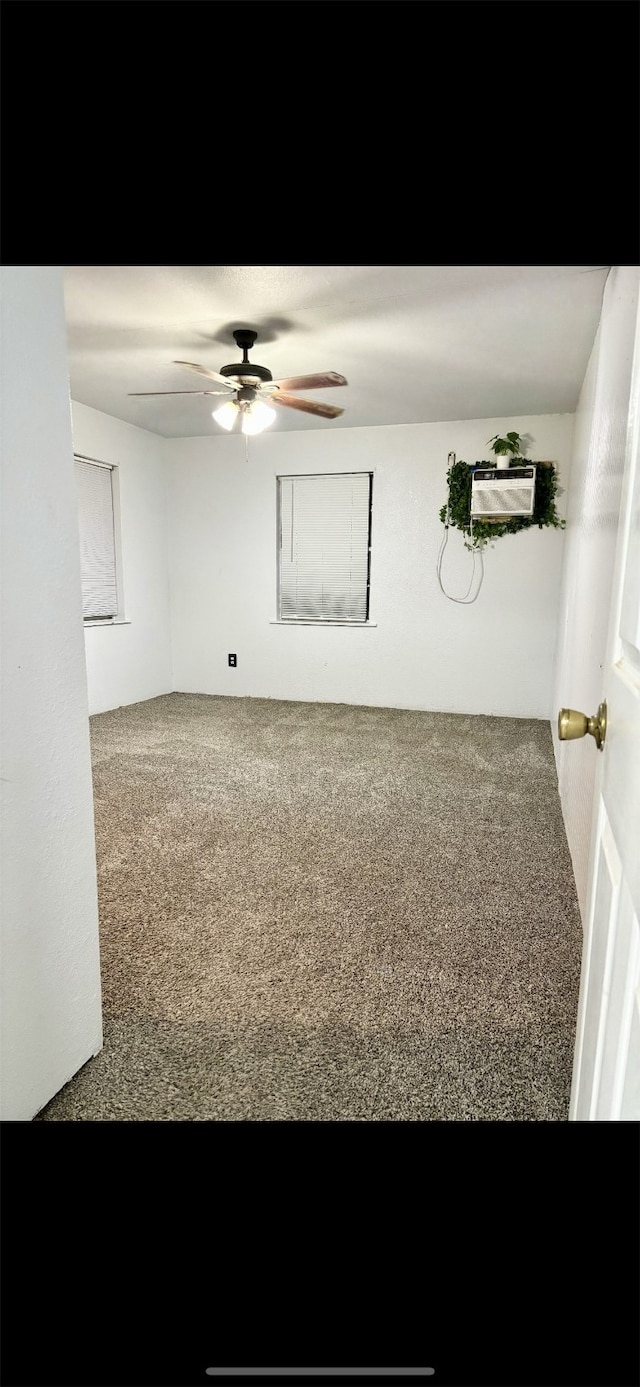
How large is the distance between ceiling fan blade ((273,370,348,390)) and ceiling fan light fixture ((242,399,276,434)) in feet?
0.67

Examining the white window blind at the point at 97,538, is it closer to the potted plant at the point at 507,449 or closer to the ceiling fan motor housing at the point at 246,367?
the ceiling fan motor housing at the point at 246,367

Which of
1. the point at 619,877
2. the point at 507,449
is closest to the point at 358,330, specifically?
the point at 507,449

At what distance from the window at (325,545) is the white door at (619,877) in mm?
4227

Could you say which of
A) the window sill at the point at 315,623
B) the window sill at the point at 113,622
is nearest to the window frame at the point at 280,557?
the window sill at the point at 315,623

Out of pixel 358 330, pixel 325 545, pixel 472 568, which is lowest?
pixel 472 568

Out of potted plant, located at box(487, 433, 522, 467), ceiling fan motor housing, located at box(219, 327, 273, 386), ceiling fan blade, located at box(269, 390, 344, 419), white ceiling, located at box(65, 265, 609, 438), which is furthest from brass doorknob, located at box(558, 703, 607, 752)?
potted plant, located at box(487, 433, 522, 467)

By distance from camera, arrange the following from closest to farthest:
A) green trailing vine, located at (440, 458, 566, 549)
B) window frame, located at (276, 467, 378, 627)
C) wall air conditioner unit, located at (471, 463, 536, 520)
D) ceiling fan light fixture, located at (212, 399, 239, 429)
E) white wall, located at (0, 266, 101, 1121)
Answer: white wall, located at (0, 266, 101, 1121) → ceiling fan light fixture, located at (212, 399, 239, 429) → wall air conditioner unit, located at (471, 463, 536, 520) → green trailing vine, located at (440, 458, 566, 549) → window frame, located at (276, 467, 378, 627)

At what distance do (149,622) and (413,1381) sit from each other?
5.12m

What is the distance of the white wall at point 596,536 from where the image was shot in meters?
1.80

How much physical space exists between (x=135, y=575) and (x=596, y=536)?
12.3ft

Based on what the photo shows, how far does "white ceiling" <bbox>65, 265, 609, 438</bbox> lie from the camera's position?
7.63ft

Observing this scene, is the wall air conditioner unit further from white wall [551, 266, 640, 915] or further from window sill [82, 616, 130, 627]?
window sill [82, 616, 130, 627]

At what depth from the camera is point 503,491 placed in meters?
4.32

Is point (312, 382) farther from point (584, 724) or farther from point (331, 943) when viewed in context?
point (584, 724)
